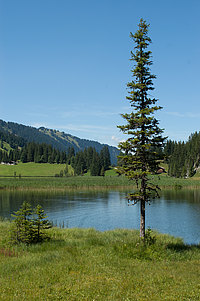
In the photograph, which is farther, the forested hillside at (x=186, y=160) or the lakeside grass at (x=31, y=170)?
the lakeside grass at (x=31, y=170)

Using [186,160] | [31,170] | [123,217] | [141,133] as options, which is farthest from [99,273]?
[31,170]

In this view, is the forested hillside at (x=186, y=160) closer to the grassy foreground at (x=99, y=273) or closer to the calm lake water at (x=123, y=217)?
the calm lake water at (x=123, y=217)

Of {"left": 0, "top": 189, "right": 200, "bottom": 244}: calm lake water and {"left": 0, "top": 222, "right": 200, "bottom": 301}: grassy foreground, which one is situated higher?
{"left": 0, "top": 222, "right": 200, "bottom": 301}: grassy foreground

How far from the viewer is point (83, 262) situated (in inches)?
597

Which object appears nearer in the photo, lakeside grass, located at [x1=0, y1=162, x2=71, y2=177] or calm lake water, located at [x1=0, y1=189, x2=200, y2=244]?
calm lake water, located at [x1=0, y1=189, x2=200, y2=244]

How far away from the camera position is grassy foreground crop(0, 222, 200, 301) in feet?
35.6

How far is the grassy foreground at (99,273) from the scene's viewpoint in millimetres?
10859

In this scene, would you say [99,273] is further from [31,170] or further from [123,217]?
[31,170]

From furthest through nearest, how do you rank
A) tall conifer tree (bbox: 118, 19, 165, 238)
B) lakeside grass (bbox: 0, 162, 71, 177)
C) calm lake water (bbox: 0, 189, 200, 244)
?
lakeside grass (bbox: 0, 162, 71, 177) → calm lake water (bbox: 0, 189, 200, 244) → tall conifer tree (bbox: 118, 19, 165, 238)

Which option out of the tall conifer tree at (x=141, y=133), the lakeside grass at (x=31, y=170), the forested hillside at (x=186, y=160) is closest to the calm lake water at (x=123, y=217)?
the tall conifer tree at (x=141, y=133)

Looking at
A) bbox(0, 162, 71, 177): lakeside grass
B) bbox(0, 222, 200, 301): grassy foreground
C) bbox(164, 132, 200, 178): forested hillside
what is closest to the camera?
bbox(0, 222, 200, 301): grassy foreground

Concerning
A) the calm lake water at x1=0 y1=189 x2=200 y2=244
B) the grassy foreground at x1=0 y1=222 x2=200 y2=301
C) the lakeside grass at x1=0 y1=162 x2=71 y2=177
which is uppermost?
the lakeside grass at x1=0 y1=162 x2=71 y2=177

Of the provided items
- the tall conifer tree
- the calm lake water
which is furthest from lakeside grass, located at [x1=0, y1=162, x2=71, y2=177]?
the tall conifer tree

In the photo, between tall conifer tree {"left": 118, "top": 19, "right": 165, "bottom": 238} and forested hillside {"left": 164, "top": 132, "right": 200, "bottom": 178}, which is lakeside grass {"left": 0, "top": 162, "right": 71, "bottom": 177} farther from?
tall conifer tree {"left": 118, "top": 19, "right": 165, "bottom": 238}
